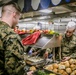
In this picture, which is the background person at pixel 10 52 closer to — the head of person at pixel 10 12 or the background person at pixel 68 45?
the head of person at pixel 10 12

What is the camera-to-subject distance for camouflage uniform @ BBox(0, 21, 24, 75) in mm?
1743

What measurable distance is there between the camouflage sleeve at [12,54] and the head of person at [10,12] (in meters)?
0.23

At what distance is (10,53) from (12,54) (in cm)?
2

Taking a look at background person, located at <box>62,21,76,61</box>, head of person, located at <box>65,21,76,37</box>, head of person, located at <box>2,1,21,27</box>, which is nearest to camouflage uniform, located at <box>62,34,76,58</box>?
background person, located at <box>62,21,76,61</box>

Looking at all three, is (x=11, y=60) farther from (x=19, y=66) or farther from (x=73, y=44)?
(x=73, y=44)

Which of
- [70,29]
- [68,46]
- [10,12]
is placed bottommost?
[68,46]

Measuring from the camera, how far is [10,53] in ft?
5.71

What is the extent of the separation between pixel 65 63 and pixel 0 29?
1550 millimetres

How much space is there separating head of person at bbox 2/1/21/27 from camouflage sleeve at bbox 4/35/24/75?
9.2 inches

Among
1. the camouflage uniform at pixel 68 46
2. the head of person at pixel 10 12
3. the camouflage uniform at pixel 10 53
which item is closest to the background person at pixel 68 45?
the camouflage uniform at pixel 68 46

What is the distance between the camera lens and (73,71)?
2.76 meters

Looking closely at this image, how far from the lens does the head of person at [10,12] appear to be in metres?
1.91

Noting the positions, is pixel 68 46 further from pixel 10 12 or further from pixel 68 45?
pixel 10 12

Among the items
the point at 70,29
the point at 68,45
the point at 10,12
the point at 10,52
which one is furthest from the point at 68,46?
the point at 10,52
